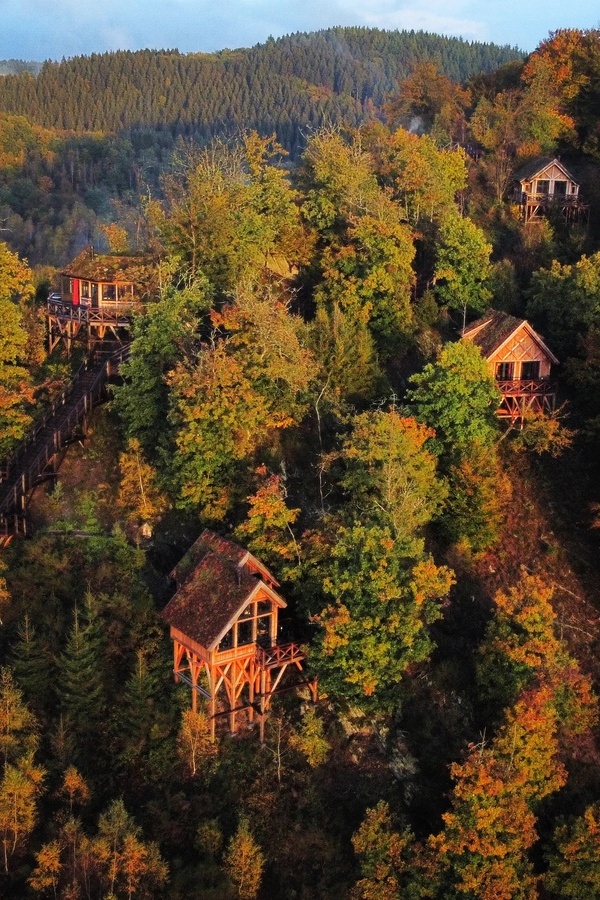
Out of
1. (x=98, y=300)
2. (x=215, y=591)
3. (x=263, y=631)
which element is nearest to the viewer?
(x=215, y=591)

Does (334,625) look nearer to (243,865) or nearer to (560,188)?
(243,865)

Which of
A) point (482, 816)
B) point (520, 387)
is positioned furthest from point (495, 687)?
point (520, 387)

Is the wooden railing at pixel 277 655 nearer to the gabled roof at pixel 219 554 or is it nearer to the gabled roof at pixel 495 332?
the gabled roof at pixel 219 554

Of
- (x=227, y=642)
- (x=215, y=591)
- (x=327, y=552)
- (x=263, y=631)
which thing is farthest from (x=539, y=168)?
(x=227, y=642)

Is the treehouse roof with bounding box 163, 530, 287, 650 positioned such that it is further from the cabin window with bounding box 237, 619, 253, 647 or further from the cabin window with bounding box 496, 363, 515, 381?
the cabin window with bounding box 496, 363, 515, 381

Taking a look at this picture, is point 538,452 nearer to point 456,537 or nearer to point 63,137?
point 456,537

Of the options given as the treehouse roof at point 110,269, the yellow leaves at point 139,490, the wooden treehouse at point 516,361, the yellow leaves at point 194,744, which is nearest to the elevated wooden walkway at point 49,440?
the treehouse roof at point 110,269

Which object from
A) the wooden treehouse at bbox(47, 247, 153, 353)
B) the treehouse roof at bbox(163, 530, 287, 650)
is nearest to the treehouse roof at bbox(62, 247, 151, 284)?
the wooden treehouse at bbox(47, 247, 153, 353)
